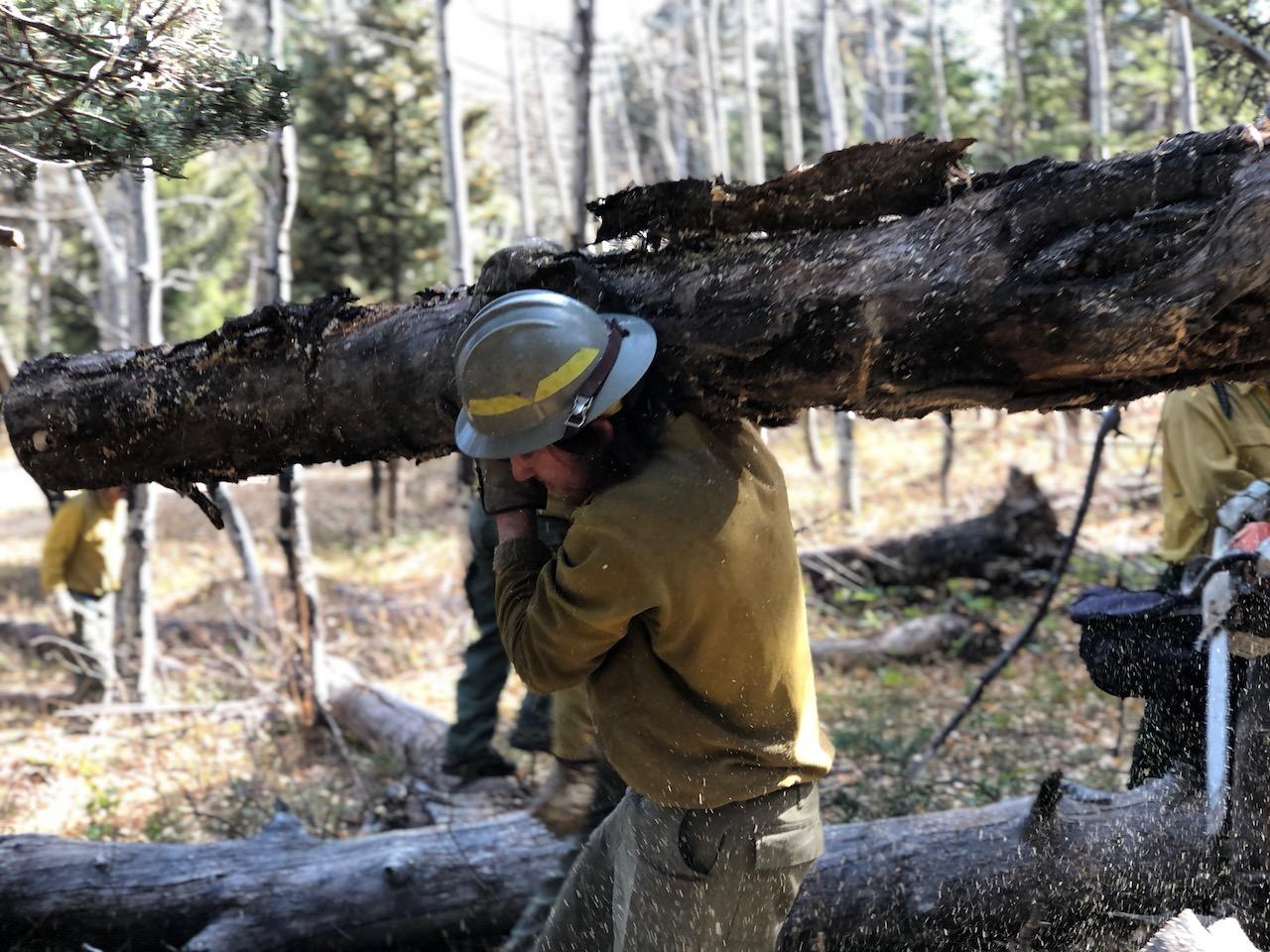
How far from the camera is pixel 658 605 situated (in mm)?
2242

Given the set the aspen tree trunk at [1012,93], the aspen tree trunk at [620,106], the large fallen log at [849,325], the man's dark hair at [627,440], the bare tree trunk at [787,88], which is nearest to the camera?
the large fallen log at [849,325]

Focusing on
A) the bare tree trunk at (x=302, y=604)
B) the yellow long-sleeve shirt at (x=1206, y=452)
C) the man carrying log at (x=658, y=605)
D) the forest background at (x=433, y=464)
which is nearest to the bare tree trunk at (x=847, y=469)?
the forest background at (x=433, y=464)

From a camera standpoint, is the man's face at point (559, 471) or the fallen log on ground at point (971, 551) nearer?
the man's face at point (559, 471)

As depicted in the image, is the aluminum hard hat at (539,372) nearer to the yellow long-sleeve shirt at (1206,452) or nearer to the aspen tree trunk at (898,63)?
the yellow long-sleeve shirt at (1206,452)

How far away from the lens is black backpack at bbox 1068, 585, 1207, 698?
355 centimetres

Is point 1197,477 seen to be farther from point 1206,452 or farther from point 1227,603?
point 1227,603

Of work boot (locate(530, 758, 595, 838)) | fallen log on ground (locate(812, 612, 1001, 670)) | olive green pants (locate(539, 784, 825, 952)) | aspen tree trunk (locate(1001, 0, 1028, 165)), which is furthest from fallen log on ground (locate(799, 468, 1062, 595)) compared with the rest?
aspen tree trunk (locate(1001, 0, 1028, 165))

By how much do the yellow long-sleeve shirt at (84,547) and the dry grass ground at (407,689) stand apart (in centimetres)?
80

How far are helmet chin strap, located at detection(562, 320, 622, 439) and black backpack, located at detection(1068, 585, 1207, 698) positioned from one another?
233cm

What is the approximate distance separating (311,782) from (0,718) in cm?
372

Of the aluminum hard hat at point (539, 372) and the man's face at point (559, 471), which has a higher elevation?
the aluminum hard hat at point (539, 372)

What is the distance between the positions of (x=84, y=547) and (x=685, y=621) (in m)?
7.08

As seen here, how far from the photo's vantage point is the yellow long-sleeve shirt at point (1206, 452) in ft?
11.9

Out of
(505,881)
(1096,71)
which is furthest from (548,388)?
(1096,71)
